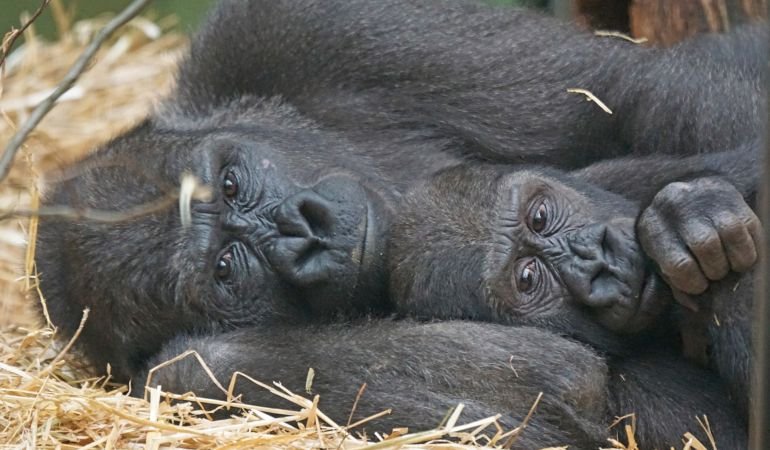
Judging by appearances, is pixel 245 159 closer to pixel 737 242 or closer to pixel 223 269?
pixel 223 269

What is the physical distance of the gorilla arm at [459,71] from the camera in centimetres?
366

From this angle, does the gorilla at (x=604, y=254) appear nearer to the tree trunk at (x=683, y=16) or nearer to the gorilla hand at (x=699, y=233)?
the gorilla hand at (x=699, y=233)

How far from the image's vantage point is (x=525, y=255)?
10.3ft

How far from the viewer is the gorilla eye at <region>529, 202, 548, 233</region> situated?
3.14 metres

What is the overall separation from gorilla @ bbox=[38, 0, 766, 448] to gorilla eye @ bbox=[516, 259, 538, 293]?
0.09 meters

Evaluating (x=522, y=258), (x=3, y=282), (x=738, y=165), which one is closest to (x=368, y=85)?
(x=522, y=258)

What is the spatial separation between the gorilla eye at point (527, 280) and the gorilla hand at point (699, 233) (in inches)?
13.5

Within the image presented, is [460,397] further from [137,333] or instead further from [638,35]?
[638,35]

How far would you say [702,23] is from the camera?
4348 mm

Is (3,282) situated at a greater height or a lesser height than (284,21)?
lesser

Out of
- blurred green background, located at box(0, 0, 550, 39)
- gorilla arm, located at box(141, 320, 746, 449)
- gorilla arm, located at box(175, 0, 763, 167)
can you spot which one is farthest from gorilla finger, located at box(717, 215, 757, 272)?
blurred green background, located at box(0, 0, 550, 39)

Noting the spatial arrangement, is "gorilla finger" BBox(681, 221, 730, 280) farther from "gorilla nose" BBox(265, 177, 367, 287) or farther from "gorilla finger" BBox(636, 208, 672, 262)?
"gorilla nose" BBox(265, 177, 367, 287)

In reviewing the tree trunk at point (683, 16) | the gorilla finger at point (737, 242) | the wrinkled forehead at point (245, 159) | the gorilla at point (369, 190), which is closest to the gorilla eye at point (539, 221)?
the gorilla at point (369, 190)

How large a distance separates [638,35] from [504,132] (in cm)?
106
